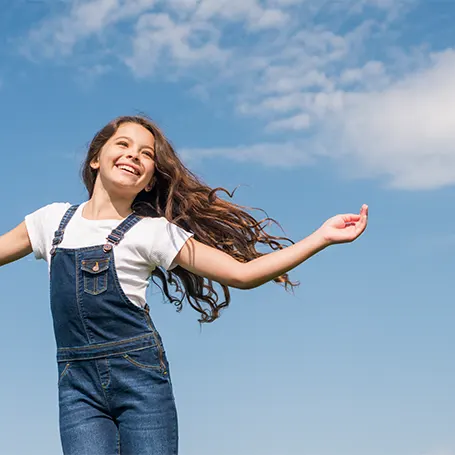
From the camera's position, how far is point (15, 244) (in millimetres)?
4895

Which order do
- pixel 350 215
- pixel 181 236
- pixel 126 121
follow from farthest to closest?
pixel 126 121 → pixel 181 236 → pixel 350 215

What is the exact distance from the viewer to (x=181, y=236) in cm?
458

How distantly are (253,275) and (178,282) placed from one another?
0.90 m

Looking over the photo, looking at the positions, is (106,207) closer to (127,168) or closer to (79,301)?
(127,168)

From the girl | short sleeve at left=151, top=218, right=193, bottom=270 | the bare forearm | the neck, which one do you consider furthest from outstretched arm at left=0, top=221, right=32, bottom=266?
the bare forearm

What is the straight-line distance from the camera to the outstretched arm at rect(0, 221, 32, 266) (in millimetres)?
4875

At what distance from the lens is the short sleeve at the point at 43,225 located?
4707 mm

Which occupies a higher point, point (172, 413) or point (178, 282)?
point (178, 282)

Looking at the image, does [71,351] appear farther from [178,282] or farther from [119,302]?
[178,282]

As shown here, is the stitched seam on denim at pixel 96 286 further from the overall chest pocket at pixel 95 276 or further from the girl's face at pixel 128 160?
the girl's face at pixel 128 160

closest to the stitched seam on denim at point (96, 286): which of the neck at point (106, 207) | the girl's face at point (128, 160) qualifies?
the neck at point (106, 207)

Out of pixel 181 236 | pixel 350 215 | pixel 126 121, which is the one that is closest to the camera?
pixel 350 215

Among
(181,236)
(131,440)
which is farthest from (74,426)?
(181,236)

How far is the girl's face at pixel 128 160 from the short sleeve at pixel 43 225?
320 millimetres
